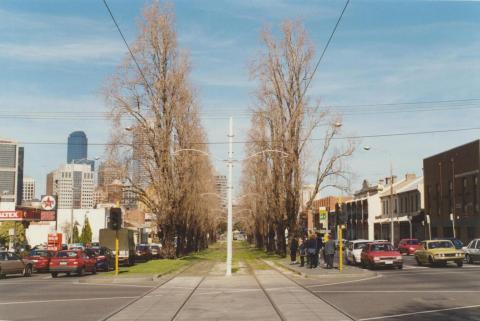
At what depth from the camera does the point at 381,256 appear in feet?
106

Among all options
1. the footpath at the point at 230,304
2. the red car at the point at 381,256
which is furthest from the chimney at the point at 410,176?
the footpath at the point at 230,304

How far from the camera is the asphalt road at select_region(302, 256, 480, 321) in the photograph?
46.0 feet

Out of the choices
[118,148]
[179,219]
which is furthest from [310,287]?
[179,219]

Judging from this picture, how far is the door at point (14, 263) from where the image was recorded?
32.9 metres

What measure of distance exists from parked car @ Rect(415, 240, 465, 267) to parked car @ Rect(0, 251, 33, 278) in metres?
22.0

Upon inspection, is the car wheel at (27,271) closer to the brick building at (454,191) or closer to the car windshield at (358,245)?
the car windshield at (358,245)

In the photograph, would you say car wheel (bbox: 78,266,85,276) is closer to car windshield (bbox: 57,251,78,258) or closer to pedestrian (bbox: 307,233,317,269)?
car windshield (bbox: 57,251,78,258)

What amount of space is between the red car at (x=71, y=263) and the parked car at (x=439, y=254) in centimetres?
1847

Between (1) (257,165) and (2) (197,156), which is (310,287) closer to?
(2) (197,156)

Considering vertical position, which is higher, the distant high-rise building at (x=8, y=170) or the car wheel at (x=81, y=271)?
the distant high-rise building at (x=8, y=170)

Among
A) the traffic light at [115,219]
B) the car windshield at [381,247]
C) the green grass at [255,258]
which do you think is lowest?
the green grass at [255,258]

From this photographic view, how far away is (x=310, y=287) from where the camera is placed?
2231 cm

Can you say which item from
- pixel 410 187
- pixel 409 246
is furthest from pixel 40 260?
pixel 410 187

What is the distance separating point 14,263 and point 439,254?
22.5m
